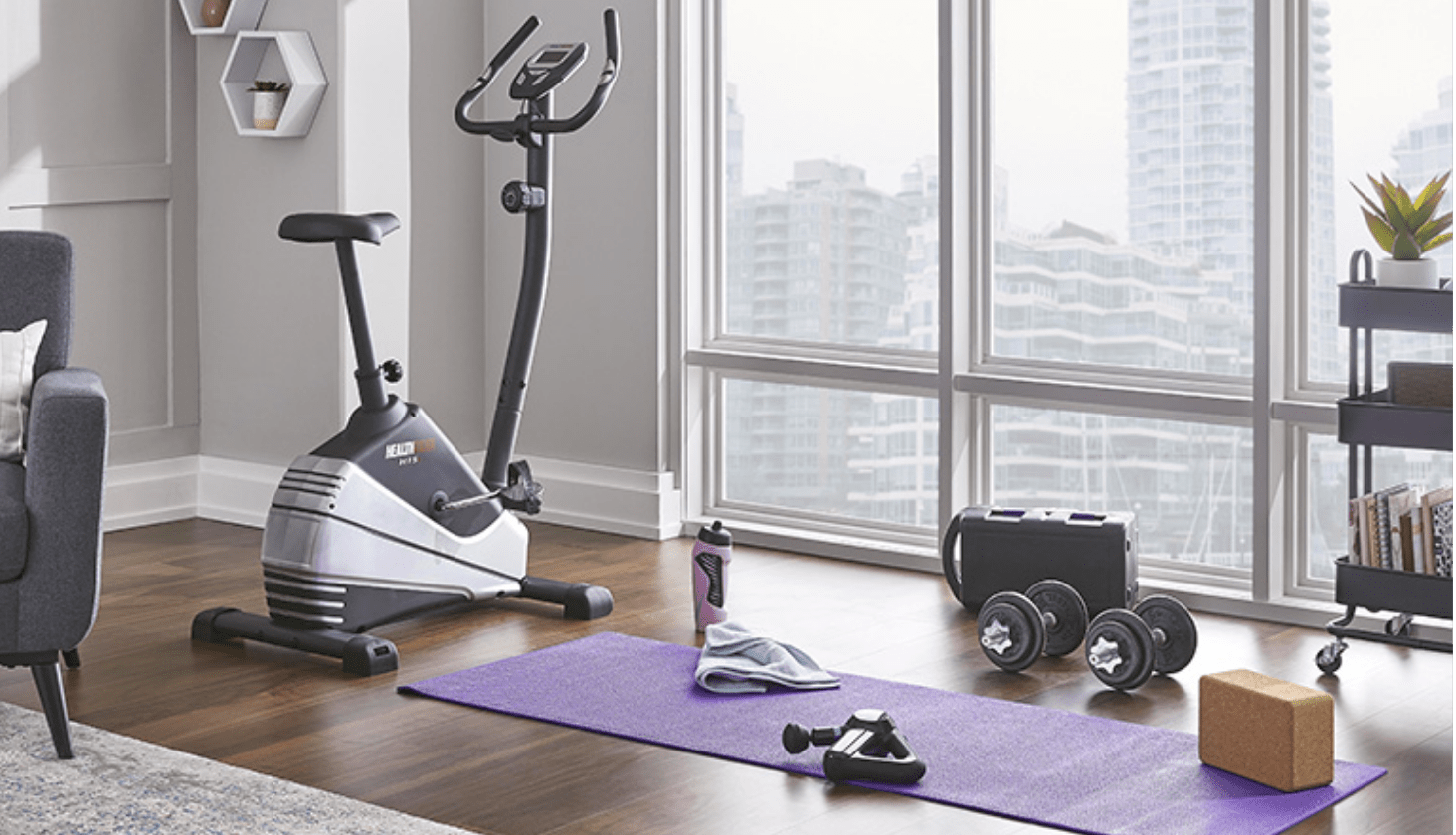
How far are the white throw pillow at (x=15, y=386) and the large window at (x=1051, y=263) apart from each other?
2.31 meters

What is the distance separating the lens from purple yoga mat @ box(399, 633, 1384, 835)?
138 inches

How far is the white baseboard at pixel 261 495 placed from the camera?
6082 mm

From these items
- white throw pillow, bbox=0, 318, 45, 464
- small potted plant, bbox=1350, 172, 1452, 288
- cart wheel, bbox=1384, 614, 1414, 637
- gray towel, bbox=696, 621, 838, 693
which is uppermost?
small potted plant, bbox=1350, 172, 1452, 288

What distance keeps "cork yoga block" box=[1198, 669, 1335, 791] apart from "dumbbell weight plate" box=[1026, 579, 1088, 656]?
85cm

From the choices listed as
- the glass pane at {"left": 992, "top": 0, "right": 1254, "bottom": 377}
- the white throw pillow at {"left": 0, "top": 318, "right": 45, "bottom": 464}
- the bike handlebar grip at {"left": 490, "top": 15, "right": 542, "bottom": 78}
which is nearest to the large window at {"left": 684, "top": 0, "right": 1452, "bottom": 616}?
the glass pane at {"left": 992, "top": 0, "right": 1254, "bottom": 377}

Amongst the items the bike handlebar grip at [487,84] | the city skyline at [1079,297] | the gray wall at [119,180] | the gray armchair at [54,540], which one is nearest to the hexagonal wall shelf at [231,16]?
the gray wall at [119,180]

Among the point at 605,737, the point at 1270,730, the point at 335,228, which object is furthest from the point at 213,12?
the point at 1270,730

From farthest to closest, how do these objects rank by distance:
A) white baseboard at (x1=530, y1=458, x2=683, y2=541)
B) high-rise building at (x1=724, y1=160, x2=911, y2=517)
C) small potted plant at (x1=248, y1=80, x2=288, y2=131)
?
white baseboard at (x1=530, y1=458, x2=683, y2=541), small potted plant at (x1=248, y1=80, x2=288, y2=131), high-rise building at (x1=724, y1=160, x2=911, y2=517)

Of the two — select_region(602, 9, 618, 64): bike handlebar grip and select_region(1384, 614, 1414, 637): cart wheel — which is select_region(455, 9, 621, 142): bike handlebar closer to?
select_region(602, 9, 618, 64): bike handlebar grip

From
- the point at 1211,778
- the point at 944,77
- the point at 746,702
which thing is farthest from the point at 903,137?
the point at 1211,778

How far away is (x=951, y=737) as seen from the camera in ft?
12.9

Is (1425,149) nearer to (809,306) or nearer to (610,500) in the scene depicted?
(809,306)

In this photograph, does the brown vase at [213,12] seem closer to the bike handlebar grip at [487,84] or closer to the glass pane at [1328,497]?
the bike handlebar grip at [487,84]

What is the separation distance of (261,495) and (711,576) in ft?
6.47
